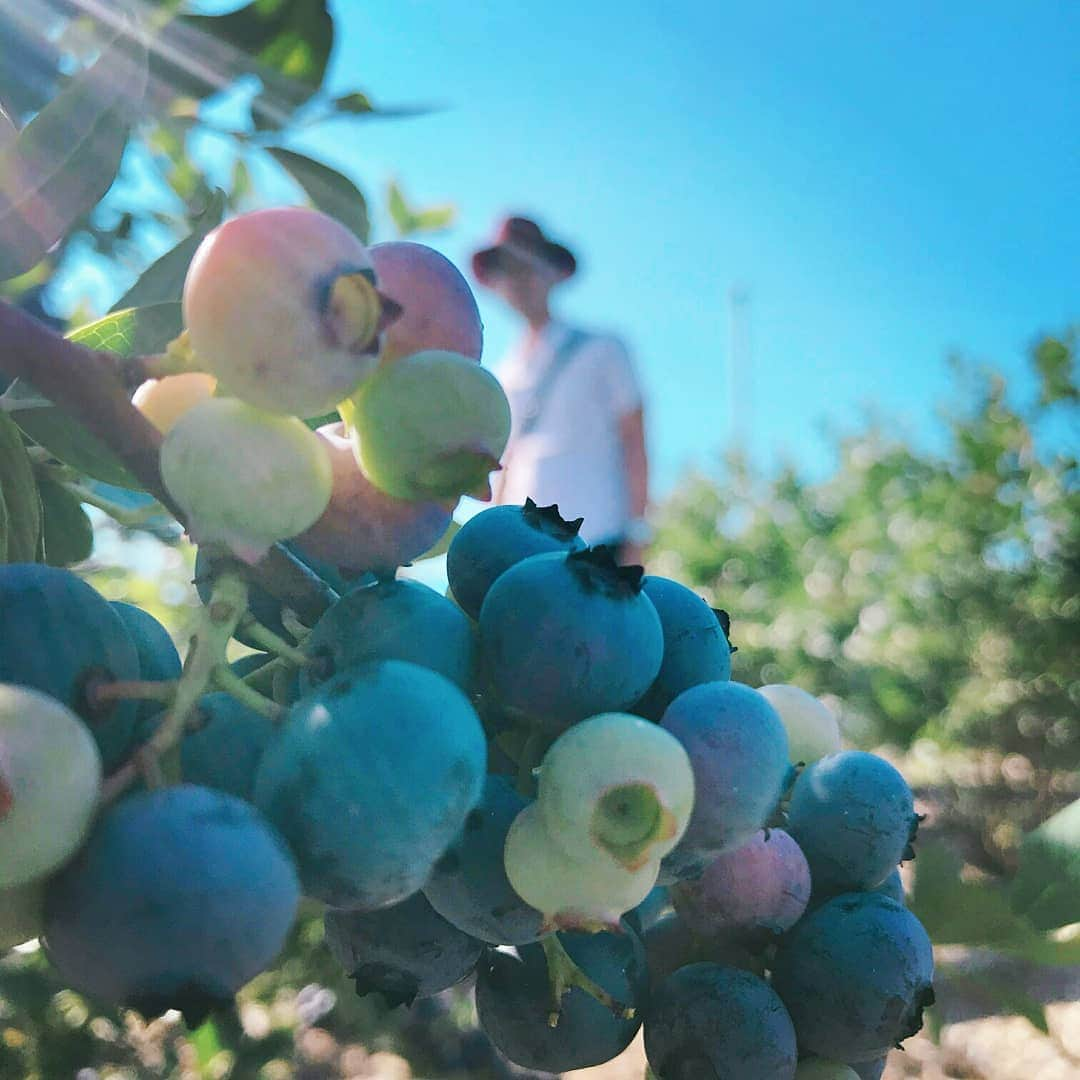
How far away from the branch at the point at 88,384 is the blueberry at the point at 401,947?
221 millimetres

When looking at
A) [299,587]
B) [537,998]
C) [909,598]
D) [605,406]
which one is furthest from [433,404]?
[909,598]

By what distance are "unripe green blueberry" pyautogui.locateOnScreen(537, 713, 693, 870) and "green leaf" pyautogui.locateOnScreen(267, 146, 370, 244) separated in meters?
0.69

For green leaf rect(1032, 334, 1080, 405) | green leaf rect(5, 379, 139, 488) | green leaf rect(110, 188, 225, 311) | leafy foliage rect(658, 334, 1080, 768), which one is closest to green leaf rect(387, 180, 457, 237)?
green leaf rect(110, 188, 225, 311)

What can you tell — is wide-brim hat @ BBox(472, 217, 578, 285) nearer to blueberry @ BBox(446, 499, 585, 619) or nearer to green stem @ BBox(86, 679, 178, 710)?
blueberry @ BBox(446, 499, 585, 619)

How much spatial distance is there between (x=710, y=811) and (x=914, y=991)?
0.23 meters

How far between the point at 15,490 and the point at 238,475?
229mm

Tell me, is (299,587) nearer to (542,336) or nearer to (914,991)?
(914,991)

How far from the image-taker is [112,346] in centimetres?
64

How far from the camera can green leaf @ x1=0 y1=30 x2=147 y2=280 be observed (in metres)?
0.55

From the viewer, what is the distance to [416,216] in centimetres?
189

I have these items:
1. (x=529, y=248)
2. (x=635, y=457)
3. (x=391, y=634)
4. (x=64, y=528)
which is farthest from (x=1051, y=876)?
(x=529, y=248)

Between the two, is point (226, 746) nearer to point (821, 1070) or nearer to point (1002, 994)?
point (821, 1070)

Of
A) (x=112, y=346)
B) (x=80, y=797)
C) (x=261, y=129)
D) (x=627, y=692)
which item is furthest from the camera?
(x=261, y=129)

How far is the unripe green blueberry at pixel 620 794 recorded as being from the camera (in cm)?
46
